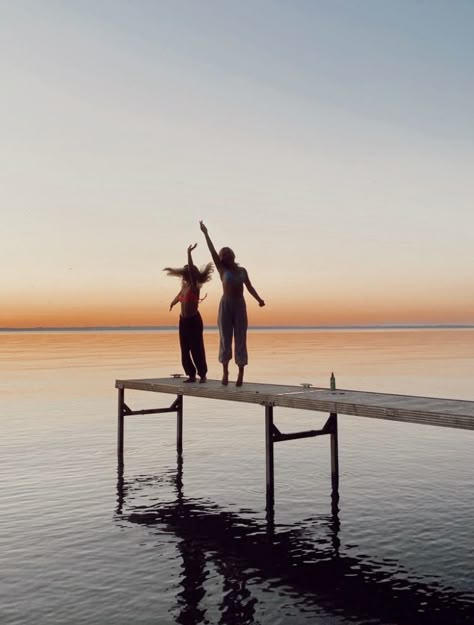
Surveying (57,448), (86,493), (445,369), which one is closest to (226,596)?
(86,493)

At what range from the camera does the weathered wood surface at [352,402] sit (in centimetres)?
1153

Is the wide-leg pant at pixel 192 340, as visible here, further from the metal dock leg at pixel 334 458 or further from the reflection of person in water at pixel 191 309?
the metal dock leg at pixel 334 458

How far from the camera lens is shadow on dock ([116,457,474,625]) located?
9.70 meters

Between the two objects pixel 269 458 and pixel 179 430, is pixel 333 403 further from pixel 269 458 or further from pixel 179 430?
pixel 179 430

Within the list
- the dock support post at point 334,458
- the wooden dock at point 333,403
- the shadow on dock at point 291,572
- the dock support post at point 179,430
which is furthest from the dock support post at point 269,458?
the dock support post at point 179,430

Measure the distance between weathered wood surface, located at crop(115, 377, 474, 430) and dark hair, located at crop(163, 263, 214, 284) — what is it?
103 inches

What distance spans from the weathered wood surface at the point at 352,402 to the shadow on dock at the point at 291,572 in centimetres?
233

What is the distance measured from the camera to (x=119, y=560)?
1188 cm

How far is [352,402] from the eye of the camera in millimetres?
13328

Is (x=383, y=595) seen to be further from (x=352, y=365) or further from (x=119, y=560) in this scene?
(x=352, y=365)

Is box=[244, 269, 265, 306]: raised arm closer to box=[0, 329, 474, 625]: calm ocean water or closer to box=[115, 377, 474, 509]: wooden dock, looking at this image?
box=[115, 377, 474, 509]: wooden dock

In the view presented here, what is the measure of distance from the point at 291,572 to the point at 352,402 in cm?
332

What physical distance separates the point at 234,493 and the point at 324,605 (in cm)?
711

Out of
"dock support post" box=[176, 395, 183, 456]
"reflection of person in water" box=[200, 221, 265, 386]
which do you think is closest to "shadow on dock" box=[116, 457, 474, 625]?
"reflection of person in water" box=[200, 221, 265, 386]
